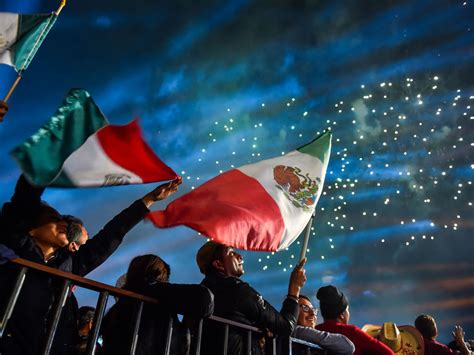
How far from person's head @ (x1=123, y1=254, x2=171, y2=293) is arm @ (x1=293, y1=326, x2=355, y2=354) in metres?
1.45

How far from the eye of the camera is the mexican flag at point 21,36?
409 cm

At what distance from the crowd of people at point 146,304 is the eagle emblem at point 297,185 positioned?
760mm

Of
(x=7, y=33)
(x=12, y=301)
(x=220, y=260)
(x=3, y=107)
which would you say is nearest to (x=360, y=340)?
(x=220, y=260)

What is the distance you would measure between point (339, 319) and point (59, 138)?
126 inches

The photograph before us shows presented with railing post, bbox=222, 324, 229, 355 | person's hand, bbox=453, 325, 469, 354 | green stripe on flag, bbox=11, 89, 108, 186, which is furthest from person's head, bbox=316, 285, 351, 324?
green stripe on flag, bbox=11, 89, 108, 186

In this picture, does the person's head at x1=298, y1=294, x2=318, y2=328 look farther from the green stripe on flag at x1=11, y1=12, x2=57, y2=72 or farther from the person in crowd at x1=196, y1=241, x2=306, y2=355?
the green stripe on flag at x1=11, y1=12, x2=57, y2=72

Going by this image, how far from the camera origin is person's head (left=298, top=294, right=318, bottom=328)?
456 cm

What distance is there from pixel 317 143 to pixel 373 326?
7.99 ft

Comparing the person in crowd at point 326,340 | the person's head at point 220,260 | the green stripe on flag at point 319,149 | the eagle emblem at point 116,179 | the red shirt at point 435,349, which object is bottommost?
the person in crowd at point 326,340

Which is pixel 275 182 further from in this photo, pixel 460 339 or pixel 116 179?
pixel 460 339

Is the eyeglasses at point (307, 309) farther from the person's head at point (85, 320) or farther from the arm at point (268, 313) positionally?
the person's head at point (85, 320)

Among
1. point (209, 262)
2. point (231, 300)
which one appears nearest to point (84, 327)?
point (209, 262)

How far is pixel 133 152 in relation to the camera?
12.0 ft

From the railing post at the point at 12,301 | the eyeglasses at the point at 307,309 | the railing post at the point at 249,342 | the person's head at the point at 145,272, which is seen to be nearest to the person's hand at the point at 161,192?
the person's head at the point at 145,272
